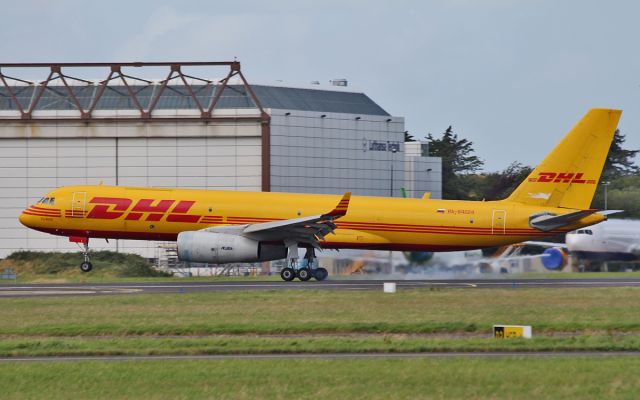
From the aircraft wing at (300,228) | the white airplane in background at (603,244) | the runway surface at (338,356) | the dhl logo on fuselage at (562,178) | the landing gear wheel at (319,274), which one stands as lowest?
the runway surface at (338,356)

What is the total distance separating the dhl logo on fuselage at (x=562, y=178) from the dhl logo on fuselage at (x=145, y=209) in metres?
17.1

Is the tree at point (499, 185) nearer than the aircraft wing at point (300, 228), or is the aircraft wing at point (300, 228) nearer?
the aircraft wing at point (300, 228)

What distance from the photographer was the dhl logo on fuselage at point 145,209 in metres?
53.7

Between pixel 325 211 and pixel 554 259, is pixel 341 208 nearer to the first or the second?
pixel 325 211

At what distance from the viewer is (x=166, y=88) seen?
292ft

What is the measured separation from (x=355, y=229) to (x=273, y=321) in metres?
21.3

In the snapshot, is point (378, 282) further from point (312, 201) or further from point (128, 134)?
point (128, 134)

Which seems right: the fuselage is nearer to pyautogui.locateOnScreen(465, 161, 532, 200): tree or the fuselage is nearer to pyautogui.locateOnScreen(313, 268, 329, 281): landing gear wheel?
pyautogui.locateOnScreen(313, 268, 329, 281): landing gear wheel

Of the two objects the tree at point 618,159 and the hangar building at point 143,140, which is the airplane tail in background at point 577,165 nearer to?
the hangar building at point 143,140

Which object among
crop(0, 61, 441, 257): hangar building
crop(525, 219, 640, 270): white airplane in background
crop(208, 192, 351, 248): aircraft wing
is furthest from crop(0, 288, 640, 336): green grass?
crop(0, 61, 441, 257): hangar building

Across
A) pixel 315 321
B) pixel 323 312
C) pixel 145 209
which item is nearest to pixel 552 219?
pixel 145 209

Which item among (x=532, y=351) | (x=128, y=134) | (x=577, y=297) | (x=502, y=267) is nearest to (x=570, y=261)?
(x=502, y=267)

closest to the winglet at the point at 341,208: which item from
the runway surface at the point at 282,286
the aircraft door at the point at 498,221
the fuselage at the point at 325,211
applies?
the runway surface at the point at 282,286

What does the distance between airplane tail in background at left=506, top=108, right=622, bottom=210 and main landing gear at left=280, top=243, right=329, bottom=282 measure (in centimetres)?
1111
